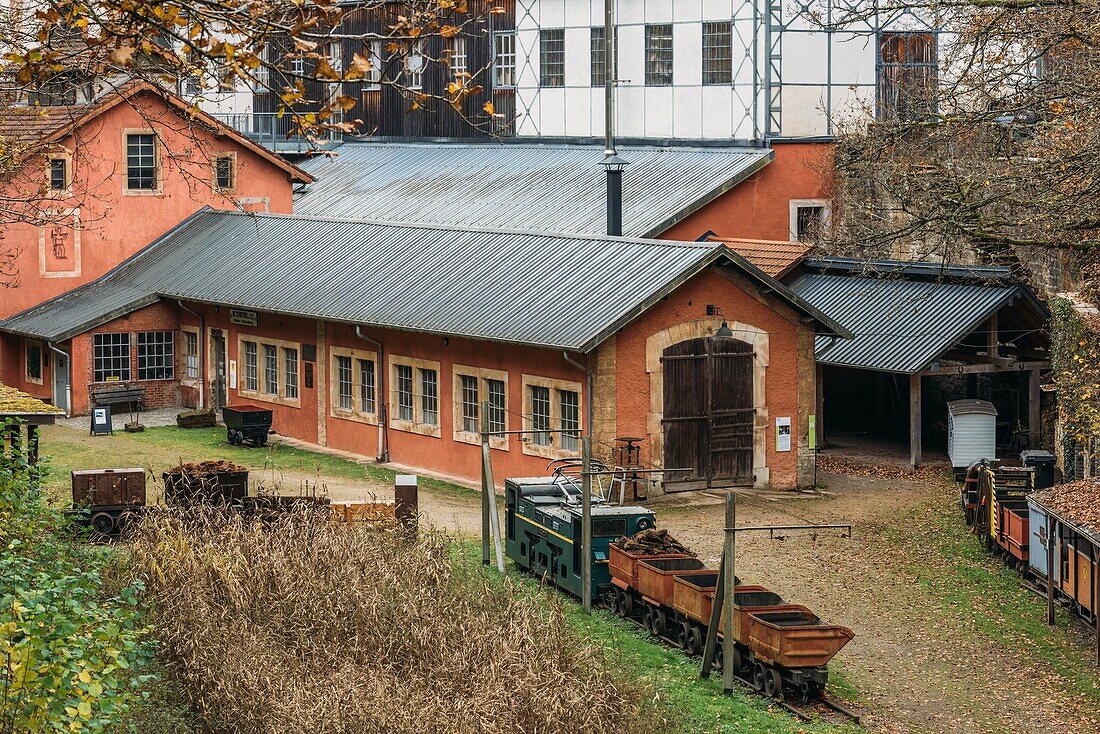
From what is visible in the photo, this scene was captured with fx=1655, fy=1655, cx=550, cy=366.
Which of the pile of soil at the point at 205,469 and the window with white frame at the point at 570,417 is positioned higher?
the window with white frame at the point at 570,417

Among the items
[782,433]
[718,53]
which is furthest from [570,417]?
[718,53]

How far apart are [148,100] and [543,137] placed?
15.1 meters

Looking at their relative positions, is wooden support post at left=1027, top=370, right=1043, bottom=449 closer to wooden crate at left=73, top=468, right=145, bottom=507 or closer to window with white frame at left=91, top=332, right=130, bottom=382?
wooden crate at left=73, top=468, right=145, bottom=507

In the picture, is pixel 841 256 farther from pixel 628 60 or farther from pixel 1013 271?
pixel 628 60

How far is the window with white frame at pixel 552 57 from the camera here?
172 feet

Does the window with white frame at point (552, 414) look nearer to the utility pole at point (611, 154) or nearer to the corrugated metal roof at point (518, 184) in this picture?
the utility pole at point (611, 154)

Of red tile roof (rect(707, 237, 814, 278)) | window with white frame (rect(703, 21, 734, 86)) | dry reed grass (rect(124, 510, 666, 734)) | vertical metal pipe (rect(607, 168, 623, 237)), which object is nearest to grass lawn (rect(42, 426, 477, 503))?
vertical metal pipe (rect(607, 168, 623, 237))

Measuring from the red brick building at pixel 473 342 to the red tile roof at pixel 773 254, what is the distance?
6.51 meters

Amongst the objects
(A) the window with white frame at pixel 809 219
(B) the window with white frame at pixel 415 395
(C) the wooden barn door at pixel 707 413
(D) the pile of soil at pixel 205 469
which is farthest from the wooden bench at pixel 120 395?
(A) the window with white frame at pixel 809 219

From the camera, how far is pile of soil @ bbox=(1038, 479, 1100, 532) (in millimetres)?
21609

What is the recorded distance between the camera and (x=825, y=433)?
37594 millimetres

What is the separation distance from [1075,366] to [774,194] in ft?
56.9

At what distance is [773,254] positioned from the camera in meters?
38.0

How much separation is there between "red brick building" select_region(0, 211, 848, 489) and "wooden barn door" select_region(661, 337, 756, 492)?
0.03 m
